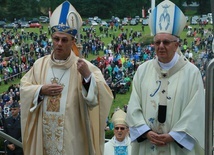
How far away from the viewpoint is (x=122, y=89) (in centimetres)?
2489

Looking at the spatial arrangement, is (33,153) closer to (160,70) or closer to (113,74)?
(160,70)

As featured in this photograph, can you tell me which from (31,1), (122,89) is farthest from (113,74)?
(31,1)

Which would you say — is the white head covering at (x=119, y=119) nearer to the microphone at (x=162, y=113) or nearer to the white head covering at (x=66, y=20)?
the microphone at (x=162, y=113)

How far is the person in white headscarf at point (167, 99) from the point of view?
10.9 feet

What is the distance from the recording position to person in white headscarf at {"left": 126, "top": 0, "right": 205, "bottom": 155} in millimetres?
3314

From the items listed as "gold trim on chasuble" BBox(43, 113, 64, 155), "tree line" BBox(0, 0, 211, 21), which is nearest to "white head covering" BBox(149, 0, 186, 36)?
"gold trim on chasuble" BBox(43, 113, 64, 155)

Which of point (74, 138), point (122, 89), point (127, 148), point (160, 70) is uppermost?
point (160, 70)

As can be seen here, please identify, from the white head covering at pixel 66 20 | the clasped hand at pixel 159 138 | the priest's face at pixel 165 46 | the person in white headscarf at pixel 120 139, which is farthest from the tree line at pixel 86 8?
the clasped hand at pixel 159 138

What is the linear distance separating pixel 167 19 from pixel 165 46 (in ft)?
0.86

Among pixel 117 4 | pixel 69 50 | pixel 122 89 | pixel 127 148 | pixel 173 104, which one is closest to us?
pixel 173 104

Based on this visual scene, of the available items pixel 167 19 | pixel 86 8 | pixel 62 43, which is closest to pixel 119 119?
pixel 62 43

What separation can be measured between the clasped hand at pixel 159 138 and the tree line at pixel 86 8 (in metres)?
41.9

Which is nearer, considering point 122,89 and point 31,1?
point 122,89

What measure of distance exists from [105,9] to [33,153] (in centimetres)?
4876
